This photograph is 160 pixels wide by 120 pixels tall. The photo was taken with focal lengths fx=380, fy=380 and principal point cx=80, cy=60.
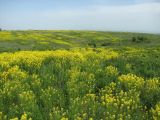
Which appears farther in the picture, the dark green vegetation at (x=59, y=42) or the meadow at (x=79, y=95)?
the dark green vegetation at (x=59, y=42)

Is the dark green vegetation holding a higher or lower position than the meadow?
lower

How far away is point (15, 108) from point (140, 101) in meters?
3.35

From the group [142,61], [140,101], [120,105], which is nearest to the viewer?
[120,105]

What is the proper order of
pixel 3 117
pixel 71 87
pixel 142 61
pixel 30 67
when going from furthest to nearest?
pixel 142 61
pixel 30 67
pixel 71 87
pixel 3 117

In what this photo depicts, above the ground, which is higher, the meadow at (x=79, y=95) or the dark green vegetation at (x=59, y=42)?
the meadow at (x=79, y=95)

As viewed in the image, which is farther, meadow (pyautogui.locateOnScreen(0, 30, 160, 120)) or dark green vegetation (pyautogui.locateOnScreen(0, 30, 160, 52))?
dark green vegetation (pyautogui.locateOnScreen(0, 30, 160, 52))

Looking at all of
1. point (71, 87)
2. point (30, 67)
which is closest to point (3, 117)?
point (71, 87)

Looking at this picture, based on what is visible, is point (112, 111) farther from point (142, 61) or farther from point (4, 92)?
point (142, 61)

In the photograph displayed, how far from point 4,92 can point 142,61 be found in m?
8.18

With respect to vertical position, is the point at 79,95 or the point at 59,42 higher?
the point at 79,95

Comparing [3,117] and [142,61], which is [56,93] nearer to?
[3,117]

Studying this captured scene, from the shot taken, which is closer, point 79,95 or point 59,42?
point 79,95

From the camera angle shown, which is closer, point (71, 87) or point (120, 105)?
point (120, 105)

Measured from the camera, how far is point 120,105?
934 cm
